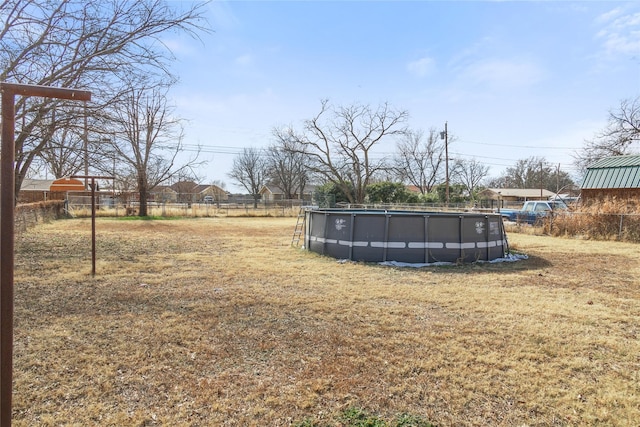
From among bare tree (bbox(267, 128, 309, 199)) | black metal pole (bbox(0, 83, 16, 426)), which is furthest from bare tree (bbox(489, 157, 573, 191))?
black metal pole (bbox(0, 83, 16, 426))

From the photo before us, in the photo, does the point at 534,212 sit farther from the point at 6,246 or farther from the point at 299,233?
the point at 6,246

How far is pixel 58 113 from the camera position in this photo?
23.6 ft

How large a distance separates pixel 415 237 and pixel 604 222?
1013 centimetres

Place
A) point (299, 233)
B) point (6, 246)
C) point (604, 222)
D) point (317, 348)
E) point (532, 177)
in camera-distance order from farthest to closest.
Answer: point (532, 177) < point (604, 222) < point (299, 233) < point (317, 348) < point (6, 246)

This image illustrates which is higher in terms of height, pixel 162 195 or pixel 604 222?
pixel 162 195

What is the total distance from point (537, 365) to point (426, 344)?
99 cm

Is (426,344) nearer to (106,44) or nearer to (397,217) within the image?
(397,217)

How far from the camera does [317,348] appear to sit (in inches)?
144

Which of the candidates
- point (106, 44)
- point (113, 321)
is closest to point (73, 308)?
point (113, 321)

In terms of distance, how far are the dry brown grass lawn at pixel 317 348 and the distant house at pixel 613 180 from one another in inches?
474

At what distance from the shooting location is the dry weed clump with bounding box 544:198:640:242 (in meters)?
13.4

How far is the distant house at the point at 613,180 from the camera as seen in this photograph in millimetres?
15766

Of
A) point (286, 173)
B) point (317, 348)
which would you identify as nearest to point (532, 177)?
point (286, 173)

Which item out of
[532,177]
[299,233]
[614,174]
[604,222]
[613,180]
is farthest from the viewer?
[532,177]
